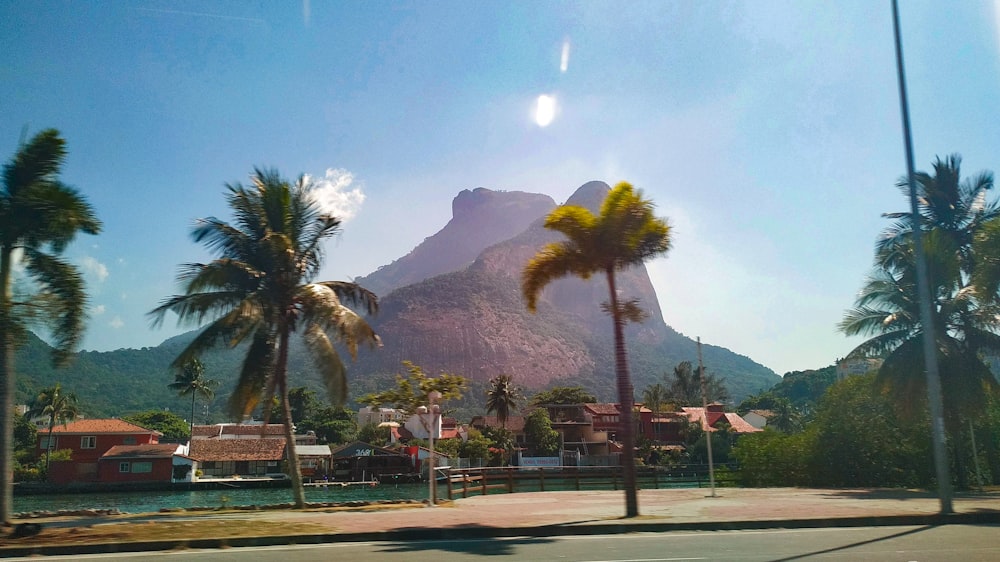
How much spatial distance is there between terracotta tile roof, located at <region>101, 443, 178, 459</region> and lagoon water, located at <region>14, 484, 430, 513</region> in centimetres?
A: 432

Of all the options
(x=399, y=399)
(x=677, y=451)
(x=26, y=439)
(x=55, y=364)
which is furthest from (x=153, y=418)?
(x=55, y=364)

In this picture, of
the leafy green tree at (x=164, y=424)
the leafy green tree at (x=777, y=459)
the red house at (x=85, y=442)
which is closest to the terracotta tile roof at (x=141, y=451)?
the red house at (x=85, y=442)

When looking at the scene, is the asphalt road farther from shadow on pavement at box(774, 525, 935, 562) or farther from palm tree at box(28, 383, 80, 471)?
palm tree at box(28, 383, 80, 471)

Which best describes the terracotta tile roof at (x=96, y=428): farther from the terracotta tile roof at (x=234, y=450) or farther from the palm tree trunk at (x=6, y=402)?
the palm tree trunk at (x=6, y=402)

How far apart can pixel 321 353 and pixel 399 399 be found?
5555 mm

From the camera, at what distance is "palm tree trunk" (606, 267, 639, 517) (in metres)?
14.5

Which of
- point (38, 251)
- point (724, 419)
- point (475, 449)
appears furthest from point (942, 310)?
point (724, 419)

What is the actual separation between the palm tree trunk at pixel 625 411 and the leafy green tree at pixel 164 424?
339 ft

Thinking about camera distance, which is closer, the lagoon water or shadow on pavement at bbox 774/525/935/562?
shadow on pavement at bbox 774/525/935/562

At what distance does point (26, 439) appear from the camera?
78.9 meters

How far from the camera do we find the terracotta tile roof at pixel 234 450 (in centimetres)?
7994

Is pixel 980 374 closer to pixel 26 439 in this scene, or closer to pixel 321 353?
pixel 321 353

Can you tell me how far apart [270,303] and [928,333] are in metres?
16.7

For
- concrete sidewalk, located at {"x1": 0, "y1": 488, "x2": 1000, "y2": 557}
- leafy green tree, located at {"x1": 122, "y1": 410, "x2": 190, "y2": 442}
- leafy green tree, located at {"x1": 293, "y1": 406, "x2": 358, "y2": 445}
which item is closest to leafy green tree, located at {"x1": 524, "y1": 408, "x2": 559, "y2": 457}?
leafy green tree, located at {"x1": 293, "y1": 406, "x2": 358, "y2": 445}
